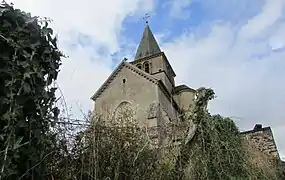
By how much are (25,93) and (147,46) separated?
100ft

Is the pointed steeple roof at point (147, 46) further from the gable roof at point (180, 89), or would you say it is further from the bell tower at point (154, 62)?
the gable roof at point (180, 89)

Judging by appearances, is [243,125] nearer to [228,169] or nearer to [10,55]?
[228,169]

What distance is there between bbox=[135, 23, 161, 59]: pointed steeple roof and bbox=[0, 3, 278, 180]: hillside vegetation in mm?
26559

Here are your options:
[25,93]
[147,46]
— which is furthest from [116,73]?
[25,93]

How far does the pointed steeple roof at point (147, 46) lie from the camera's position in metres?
31.7

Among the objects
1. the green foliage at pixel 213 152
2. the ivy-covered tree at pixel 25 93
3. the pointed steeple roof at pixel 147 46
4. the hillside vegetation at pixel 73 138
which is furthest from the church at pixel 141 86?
the ivy-covered tree at pixel 25 93

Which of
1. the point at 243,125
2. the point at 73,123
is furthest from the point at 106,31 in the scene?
the point at 243,125

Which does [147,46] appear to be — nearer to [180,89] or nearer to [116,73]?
[180,89]

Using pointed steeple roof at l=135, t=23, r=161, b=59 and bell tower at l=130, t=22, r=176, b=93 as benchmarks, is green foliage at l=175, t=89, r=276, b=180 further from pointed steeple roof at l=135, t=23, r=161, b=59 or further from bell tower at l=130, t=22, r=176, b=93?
pointed steeple roof at l=135, t=23, r=161, b=59

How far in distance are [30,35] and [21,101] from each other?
0.61 m

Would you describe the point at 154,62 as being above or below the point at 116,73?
above

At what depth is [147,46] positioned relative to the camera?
107 feet

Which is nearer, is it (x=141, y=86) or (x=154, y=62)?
(x=141, y=86)

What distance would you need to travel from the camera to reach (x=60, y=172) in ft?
10.8
